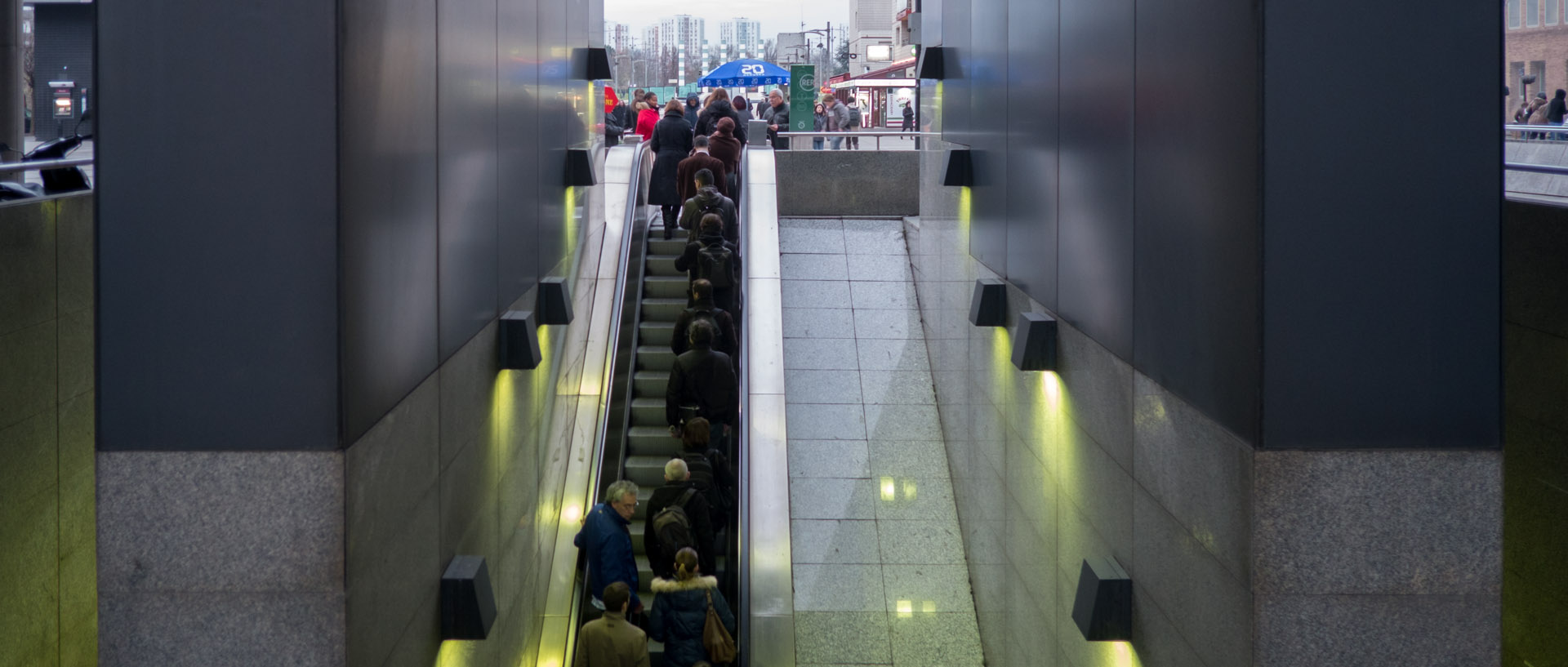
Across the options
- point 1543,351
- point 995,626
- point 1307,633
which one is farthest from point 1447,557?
point 995,626

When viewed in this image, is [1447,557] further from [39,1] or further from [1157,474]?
[39,1]

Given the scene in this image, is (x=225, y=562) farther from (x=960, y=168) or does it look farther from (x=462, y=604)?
(x=960, y=168)

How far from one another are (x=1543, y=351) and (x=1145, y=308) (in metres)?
2.62

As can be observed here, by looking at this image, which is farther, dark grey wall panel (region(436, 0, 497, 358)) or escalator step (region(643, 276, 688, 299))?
escalator step (region(643, 276, 688, 299))

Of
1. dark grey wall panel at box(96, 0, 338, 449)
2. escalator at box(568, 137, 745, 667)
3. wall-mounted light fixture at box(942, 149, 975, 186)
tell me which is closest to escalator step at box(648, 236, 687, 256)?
escalator at box(568, 137, 745, 667)

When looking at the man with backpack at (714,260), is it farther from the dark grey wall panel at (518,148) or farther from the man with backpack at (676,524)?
the man with backpack at (676,524)

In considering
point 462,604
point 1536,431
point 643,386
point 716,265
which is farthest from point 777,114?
point 462,604

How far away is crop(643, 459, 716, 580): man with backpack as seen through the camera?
7957mm

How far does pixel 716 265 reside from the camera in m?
11.9

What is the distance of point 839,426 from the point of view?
41.1 ft

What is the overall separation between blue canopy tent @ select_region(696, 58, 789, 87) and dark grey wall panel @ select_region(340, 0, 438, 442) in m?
28.8

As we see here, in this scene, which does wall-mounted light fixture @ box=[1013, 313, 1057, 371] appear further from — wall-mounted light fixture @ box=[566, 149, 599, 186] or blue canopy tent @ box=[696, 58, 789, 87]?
blue canopy tent @ box=[696, 58, 789, 87]

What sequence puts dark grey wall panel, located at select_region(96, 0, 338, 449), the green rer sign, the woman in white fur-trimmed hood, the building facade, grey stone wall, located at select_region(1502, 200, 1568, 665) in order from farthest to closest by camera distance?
the green rer sign
the building facade
the woman in white fur-trimmed hood
grey stone wall, located at select_region(1502, 200, 1568, 665)
dark grey wall panel, located at select_region(96, 0, 338, 449)

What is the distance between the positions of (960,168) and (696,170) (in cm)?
400
